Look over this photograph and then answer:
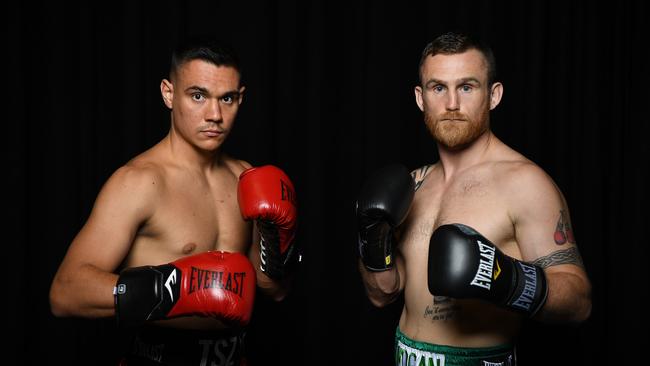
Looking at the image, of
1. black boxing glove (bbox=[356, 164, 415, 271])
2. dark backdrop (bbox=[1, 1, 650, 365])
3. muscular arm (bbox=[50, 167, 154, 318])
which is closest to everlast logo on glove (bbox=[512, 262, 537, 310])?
black boxing glove (bbox=[356, 164, 415, 271])

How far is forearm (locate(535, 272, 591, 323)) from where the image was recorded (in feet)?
5.97

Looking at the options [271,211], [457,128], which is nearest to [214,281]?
[271,211]

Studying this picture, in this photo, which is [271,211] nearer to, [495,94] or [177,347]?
[177,347]

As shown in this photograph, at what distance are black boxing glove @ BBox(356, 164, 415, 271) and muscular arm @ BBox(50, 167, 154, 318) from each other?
76cm

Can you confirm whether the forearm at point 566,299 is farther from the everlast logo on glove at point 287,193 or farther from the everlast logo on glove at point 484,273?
the everlast logo on glove at point 287,193

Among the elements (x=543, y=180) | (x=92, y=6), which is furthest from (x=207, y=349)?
(x=92, y=6)

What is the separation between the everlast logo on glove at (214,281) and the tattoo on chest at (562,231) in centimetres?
101

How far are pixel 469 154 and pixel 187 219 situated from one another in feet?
3.55

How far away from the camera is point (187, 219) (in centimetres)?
227

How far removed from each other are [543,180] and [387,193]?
1.69 ft

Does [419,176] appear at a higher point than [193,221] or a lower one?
higher

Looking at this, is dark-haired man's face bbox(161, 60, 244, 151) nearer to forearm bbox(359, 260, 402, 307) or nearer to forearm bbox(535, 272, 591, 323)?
forearm bbox(359, 260, 402, 307)

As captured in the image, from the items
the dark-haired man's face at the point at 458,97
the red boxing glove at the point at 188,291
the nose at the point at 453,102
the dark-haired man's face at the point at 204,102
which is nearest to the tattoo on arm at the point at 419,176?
the dark-haired man's face at the point at 458,97

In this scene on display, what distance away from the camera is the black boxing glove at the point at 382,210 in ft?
6.89
